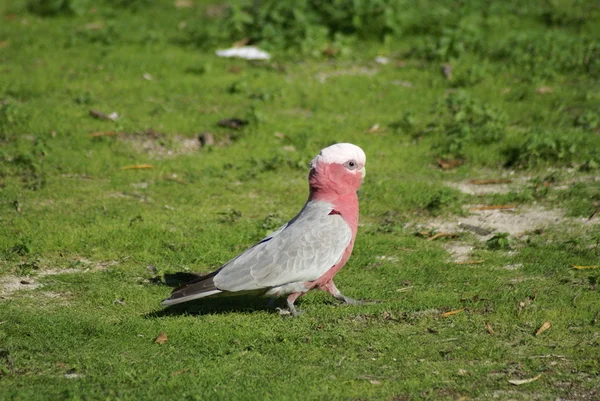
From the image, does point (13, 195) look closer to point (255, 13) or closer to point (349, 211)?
point (349, 211)

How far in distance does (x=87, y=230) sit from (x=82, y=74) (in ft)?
15.5

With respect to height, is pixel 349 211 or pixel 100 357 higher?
pixel 349 211

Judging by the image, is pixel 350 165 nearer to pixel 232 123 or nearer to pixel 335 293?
pixel 335 293

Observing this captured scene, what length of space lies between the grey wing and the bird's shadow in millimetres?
375

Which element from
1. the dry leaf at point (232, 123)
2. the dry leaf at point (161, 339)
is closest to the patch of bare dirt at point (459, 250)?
the dry leaf at point (161, 339)

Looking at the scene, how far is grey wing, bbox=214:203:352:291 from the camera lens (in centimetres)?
564

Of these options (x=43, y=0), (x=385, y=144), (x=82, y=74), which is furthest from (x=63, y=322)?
(x=43, y=0)

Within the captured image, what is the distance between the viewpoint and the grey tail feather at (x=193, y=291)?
5.51 metres

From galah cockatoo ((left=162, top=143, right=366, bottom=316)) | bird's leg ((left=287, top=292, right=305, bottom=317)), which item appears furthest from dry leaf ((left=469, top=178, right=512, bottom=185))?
bird's leg ((left=287, top=292, right=305, bottom=317))

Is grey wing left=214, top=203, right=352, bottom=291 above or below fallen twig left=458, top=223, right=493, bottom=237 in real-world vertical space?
above

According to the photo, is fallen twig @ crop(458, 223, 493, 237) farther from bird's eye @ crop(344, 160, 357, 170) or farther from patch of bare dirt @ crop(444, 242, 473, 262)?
bird's eye @ crop(344, 160, 357, 170)

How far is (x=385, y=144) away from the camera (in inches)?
374

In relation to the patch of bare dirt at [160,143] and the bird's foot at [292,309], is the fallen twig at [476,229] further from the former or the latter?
the patch of bare dirt at [160,143]

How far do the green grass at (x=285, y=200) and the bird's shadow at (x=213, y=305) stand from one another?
0.03 metres
